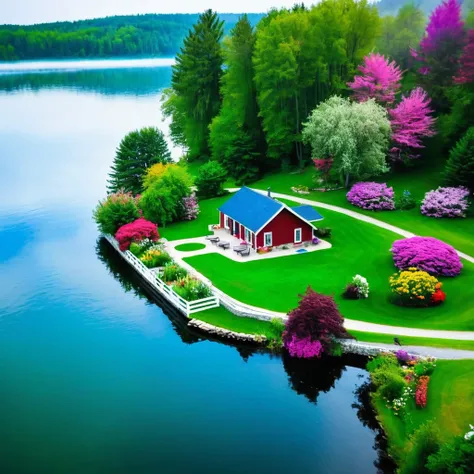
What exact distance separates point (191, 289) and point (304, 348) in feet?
29.3

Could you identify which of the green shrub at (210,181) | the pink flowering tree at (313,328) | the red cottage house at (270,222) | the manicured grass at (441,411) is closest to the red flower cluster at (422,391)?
the manicured grass at (441,411)

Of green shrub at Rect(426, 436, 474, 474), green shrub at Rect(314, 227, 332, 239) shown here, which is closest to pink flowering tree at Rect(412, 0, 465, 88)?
green shrub at Rect(314, 227, 332, 239)

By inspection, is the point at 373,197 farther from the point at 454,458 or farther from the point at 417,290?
the point at 454,458

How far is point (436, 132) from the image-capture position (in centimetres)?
5547

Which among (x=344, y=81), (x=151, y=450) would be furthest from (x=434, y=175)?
(x=151, y=450)

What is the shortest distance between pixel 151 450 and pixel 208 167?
37644 mm

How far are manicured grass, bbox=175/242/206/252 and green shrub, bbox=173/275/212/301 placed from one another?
6.73m

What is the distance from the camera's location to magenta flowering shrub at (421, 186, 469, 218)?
46.0 metres

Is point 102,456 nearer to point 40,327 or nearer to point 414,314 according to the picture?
point 40,327

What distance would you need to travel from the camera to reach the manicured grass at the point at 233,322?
104 feet

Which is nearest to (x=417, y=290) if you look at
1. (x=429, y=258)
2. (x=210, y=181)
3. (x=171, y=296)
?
(x=429, y=258)

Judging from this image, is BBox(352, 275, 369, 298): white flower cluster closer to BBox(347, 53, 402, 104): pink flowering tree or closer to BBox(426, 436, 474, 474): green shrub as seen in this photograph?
BBox(426, 436, 474, 474): green shrub

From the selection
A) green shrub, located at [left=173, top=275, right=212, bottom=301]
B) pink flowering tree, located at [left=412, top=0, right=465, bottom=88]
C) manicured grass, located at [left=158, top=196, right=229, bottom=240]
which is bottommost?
manicured grass, located at [left=158, top=196, right=229, bottom=240]

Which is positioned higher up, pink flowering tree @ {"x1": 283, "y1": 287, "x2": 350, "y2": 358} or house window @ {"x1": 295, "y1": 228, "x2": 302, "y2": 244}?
pink flowering tree @ {"x1": 283, "y1": 287, "x2": 350, "y2": 358}
